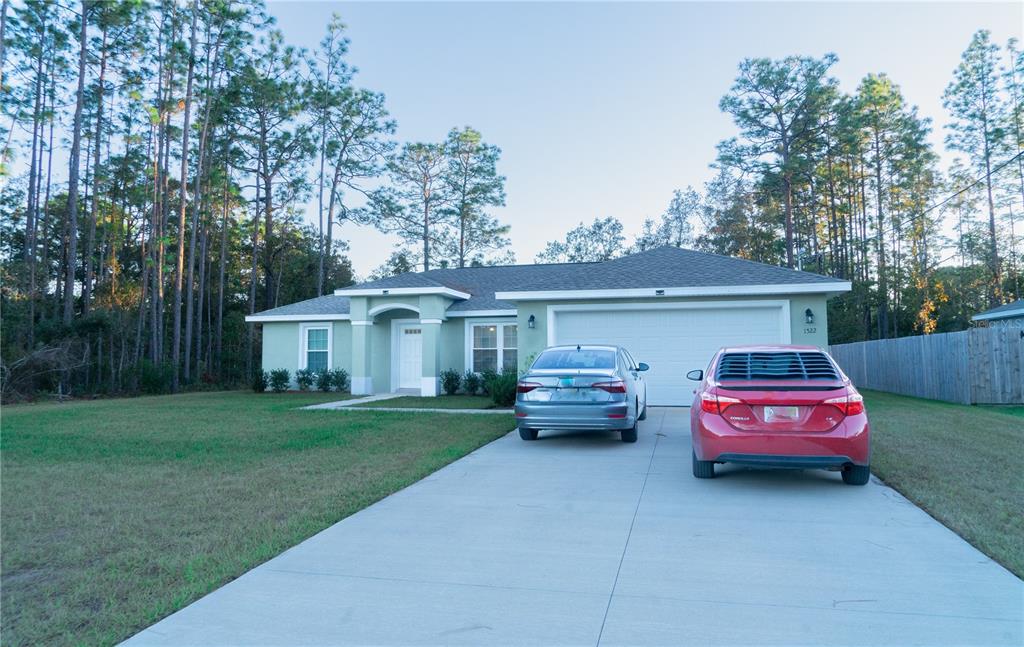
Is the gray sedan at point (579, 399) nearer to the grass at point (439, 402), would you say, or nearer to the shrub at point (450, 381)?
the grass at point (439, 402)

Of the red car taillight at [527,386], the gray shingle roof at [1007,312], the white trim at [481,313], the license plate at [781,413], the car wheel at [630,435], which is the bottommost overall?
the car wheel at [630,435]

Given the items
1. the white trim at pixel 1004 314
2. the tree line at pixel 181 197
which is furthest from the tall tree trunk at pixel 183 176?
the white trim at pixel 1004 314

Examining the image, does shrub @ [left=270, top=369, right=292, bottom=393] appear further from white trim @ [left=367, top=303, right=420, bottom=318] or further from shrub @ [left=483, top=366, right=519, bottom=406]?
shrub @ [left=483, top=366, right=519, bottom=406]

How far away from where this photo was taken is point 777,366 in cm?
645

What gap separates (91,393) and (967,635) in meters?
24.6

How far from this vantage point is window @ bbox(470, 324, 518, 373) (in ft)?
61.5

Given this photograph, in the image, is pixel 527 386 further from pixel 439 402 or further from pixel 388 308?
pixel 388 308

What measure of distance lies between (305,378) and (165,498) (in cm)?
1509

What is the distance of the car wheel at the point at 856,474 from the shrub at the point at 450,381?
43.5 ft

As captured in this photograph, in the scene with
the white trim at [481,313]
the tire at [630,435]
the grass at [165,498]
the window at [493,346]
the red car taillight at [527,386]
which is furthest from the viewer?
the window at [493,346]

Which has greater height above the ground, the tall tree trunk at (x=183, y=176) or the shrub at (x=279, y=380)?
the tall tree trunk at (x=183, y=176)

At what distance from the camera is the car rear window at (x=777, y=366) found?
6273mm

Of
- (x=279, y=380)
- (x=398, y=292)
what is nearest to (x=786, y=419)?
(x=398, y=292)

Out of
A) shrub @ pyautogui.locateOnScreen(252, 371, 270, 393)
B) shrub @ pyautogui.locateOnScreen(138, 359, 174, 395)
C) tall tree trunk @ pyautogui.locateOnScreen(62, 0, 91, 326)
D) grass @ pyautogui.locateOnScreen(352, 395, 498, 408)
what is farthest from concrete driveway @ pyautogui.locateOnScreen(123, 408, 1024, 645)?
tall tree trunk @ pyautogui.locateOnScreen(62, 0, 91, 326)
